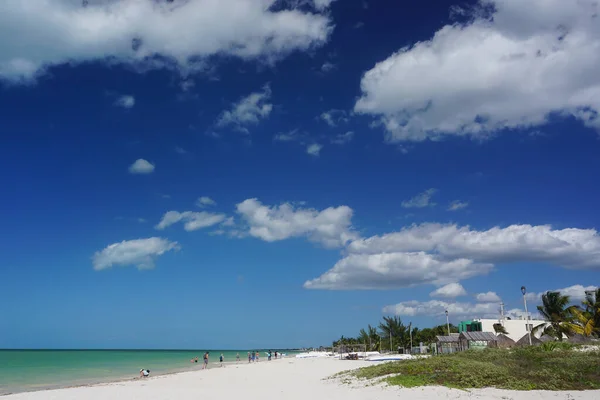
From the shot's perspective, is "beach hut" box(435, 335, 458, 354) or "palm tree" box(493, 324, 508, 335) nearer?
"beach hut" box(435, 335, 458, 354)

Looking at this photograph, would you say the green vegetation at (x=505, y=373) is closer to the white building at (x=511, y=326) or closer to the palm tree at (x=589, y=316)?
the palm tree at (x=589, y=316)

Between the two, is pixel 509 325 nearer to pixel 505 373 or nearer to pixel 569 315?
pixel 569 315

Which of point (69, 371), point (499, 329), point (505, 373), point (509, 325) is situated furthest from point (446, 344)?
point (69, 371)

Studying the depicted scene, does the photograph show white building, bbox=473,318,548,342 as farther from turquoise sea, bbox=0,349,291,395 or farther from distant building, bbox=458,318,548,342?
turquoise sea, bbox=0,349,291,395

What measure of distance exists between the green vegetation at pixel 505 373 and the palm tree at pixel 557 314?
2832 centimetres

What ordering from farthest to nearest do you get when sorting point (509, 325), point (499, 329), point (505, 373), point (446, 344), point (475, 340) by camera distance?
point (509, 325), point (499, 329), point (446, 344), point (475, 340), point (505, 373)

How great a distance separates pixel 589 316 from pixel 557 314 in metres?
3.74

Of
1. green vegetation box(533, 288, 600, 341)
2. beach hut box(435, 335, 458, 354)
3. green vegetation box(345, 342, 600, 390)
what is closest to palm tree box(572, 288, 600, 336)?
green vegetation box(533, 288, 600, 341)

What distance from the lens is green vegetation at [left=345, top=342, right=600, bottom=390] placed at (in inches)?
591

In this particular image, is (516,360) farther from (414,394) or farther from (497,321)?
(497,321)

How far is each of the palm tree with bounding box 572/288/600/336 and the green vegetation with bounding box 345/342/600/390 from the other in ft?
85.1

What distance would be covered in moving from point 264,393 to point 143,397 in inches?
197

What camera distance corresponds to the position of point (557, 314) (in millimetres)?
46625

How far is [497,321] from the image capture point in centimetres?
6406
